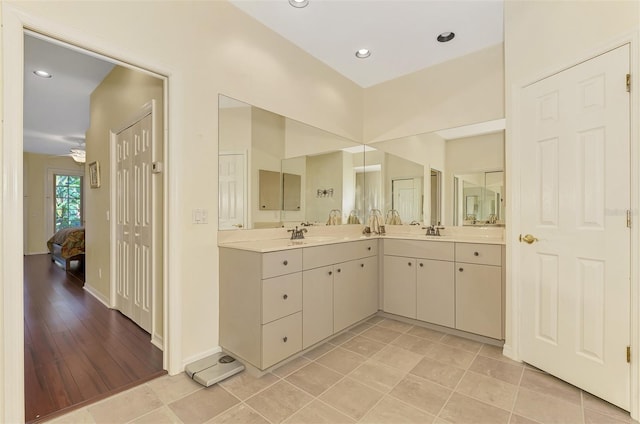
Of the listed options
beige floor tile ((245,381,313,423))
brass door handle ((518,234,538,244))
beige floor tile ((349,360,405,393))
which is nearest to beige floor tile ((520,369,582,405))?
beige floor tile ((349,360,405,393))

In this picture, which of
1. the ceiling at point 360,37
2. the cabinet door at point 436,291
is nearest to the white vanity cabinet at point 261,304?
the cabinet door at point 436,291

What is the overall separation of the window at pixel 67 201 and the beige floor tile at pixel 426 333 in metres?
9.86

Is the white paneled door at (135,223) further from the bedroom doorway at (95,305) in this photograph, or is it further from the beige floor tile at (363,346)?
the beige floor tile at (363,346)

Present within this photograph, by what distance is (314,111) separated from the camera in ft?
10.7

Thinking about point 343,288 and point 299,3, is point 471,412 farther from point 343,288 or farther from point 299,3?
point 299,3

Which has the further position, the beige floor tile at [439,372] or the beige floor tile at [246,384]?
the beige floor tile at [439,372]

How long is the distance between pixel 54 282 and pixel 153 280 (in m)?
3.51

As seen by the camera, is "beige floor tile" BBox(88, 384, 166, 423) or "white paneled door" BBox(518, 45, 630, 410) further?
"white paneled door" BBox(518, 45, 630, 410)

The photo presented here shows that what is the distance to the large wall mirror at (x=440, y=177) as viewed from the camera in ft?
9.52

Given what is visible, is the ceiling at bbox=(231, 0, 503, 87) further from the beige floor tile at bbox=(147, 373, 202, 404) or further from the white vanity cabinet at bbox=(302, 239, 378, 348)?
the beige floor tile at bbox=(147, 373, 202, 404)

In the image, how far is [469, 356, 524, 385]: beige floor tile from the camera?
6.84 feet

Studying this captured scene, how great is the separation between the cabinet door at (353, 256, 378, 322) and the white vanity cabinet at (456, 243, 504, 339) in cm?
83

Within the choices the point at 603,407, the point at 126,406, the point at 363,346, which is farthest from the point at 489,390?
the point at 126,406
